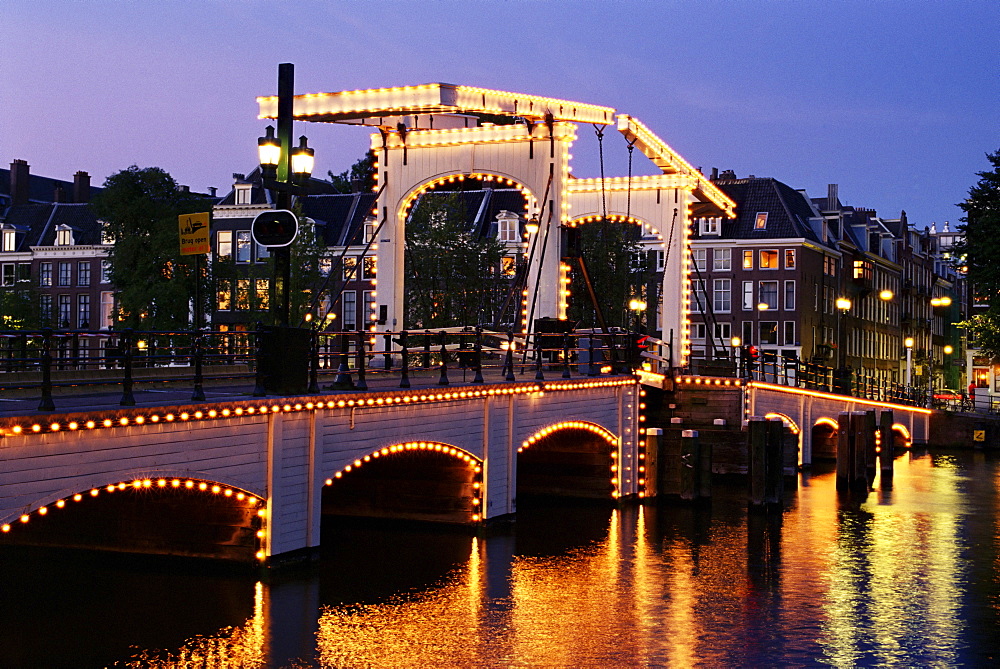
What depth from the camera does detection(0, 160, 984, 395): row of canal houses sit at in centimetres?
6450

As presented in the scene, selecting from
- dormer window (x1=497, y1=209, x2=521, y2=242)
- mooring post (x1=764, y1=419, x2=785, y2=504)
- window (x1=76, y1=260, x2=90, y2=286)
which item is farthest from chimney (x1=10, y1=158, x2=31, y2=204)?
mooring post (x1=764, y1=419, x2=785, y2=504)

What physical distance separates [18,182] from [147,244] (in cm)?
3323

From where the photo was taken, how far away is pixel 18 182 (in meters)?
80.8

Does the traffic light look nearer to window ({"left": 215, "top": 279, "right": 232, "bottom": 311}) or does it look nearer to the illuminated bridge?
the illuminated bridge

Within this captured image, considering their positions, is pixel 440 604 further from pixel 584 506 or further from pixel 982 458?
pixel 982 458

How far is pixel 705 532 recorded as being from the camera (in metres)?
24.3

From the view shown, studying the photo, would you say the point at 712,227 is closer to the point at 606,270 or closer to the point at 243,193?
the point at 606,270

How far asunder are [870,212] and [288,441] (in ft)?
257

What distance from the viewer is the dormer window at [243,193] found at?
64.2m

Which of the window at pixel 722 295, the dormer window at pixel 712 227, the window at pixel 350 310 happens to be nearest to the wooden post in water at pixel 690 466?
the window at pixel 350 310

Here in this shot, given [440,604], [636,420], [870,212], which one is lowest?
[440,604]

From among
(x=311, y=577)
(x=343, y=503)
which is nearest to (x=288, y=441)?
(x=311, y=577)

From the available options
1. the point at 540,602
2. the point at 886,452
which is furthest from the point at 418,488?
the point at 886,452

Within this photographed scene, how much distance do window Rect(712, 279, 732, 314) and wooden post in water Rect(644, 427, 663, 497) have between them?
4261 centimetres
